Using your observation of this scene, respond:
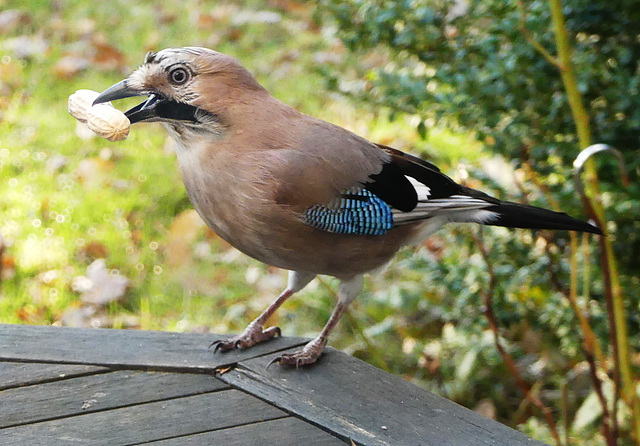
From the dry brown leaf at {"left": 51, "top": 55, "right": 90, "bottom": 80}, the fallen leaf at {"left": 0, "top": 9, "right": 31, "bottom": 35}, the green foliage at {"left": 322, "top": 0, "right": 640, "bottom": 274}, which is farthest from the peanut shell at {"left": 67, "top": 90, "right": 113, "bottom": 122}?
the fallen leaf at {"left": 0, "top": 9, "right": 31, "bottom": 35}

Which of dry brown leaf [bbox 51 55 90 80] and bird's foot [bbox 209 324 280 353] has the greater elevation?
dry brown leaf [bbox 51 55 90 80]

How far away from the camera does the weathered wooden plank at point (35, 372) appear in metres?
1.77

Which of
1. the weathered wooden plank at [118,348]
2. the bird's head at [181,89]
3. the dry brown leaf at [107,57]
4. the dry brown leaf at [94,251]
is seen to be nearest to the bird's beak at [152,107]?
the bird's head at [181,89]

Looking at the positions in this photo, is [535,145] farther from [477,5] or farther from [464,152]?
[464,152]

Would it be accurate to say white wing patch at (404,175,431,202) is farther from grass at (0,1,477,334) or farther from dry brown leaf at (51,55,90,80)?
dry brown leaf at (51,55,90,80)

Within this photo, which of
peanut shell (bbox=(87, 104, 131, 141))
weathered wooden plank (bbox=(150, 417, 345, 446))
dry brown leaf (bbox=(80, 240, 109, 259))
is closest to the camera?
weathered wooden plank (bbox=(150, 417, 345, 446))

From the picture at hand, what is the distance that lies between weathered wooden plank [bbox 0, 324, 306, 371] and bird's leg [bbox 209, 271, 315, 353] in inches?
0.8

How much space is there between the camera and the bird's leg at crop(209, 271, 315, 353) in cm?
197

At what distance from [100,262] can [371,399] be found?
7.15 feet

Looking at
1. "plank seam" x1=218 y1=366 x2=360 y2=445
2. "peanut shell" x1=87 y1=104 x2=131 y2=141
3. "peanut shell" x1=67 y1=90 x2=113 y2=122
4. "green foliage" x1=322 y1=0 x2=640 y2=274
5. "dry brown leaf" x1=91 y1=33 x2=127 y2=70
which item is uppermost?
"dry brown leaf" x1=91 y1=33 x2=127 y2=70

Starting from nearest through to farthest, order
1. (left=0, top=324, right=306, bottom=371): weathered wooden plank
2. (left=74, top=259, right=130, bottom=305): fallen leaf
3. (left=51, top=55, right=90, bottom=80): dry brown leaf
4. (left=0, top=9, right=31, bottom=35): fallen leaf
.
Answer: (left=0, top=324, right=306, bottom=371): weathered wooden plank
(left=74, top=259, right=130, bottom=305): fallen leaf
(left=51, top=55, right=90, bottom=80): dry brown leaf
(left=0, top=9, right=31, bottom=35): fallen leaf

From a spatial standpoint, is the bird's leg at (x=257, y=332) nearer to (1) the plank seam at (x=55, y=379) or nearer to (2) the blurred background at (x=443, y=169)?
(2) the blurred background at (x=443, y=169)

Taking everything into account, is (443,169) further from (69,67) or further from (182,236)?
(69,67)

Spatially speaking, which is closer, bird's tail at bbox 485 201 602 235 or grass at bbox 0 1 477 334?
bird's tail at bbox 485 201 602 235
